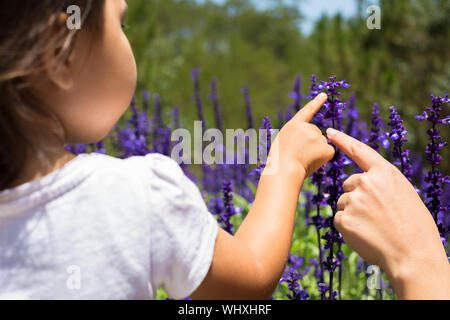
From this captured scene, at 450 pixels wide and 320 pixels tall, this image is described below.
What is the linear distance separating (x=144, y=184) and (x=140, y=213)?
6 centimetres

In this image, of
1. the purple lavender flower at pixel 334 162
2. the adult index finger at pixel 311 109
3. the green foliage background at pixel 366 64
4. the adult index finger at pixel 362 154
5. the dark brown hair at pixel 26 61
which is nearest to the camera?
the dark brown hair at pixel 26 61

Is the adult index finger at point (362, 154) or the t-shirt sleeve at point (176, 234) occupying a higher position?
the adult index finger at point (362, 154)

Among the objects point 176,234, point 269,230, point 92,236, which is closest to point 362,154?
point 269,230

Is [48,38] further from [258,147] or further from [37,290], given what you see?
[258,147]

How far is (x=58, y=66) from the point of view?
106cm

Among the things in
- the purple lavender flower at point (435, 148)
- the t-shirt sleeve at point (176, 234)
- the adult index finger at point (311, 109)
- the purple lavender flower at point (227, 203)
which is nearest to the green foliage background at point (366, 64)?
the purple lavender flower at point (227, 203)

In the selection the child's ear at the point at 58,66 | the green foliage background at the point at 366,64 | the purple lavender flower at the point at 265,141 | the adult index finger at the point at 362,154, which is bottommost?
the adult index finger at the point at 362,154

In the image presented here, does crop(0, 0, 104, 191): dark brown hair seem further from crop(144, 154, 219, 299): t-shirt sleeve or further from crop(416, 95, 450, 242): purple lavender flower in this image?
crop(416, 95, 450, 242): purple lavender flower

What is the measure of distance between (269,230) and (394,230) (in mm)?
279

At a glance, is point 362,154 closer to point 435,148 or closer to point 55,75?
point 435,148

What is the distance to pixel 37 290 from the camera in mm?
1061

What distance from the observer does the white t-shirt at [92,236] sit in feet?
3.45

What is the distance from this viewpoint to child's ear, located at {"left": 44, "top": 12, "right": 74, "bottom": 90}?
1.06 metres

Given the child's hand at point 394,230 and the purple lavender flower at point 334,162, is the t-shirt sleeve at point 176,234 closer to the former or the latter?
the child's hand at point 394,230
